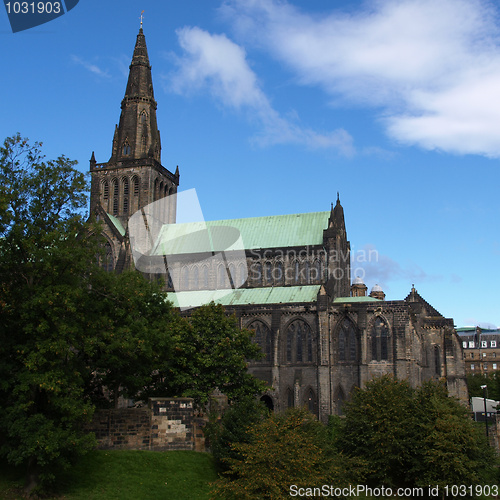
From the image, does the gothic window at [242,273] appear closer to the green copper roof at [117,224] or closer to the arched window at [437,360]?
the green copper roof at [117,224]

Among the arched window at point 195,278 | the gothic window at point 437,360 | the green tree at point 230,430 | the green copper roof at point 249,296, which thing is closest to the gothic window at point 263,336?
the green copper roof at point 249,296

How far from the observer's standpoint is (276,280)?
6675cm

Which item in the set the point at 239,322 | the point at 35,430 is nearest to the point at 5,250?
the point at 35,430

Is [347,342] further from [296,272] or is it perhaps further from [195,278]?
[195,278]

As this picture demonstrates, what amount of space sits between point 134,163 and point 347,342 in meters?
30.6

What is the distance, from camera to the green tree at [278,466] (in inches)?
1026

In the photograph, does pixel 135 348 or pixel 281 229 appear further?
pixel 281 229

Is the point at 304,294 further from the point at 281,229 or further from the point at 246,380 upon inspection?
the point at 246,380

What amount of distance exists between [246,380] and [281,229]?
31.1m

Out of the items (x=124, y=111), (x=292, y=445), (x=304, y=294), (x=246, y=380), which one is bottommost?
(x=292, y=445)

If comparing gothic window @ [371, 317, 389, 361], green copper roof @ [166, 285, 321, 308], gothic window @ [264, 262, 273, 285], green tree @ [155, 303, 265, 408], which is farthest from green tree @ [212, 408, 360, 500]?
gothic window @ [264, 262, 273, 285]

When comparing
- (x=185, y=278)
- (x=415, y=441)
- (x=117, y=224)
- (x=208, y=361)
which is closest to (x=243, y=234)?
(x=185, y=278)

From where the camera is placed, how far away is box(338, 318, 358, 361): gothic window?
193 ft

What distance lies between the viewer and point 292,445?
27844 mm
